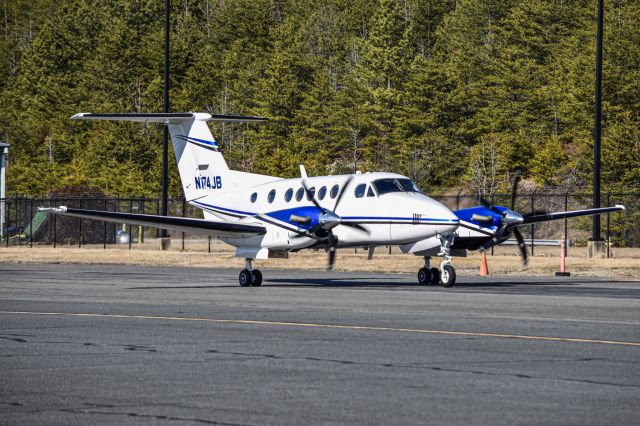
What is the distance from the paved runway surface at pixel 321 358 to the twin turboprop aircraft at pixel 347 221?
10.9ft

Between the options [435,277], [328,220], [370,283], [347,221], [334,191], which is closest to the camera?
[328,220]

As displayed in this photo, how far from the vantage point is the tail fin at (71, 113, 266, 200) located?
3594 cm

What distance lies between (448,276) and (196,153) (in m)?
10.6

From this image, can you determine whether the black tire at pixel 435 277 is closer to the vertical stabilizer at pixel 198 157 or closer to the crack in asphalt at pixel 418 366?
the vertical stabilizer at pixel 198 157

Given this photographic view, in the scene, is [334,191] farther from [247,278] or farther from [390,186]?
[247,278]

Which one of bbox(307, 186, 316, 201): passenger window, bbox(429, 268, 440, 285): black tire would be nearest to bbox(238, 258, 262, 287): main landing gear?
bbox(307, 186, 316, 201): passenger window

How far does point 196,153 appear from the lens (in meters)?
36.5

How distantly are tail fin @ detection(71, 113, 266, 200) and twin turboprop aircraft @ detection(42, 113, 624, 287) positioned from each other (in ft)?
6.12

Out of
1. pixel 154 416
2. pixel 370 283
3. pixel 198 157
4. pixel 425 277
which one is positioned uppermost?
pixel 198 157

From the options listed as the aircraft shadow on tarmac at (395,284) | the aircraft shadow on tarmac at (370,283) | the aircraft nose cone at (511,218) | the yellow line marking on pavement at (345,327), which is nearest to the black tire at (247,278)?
the aircraft shadow on tarmac at (395,284)

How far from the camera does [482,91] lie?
102 metres

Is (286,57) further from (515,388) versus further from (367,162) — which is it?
(515,388)

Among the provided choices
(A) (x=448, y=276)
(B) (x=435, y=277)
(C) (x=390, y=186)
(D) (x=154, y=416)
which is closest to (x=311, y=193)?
(C) (x=390, y=186)

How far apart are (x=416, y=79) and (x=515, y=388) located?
88.1 m
